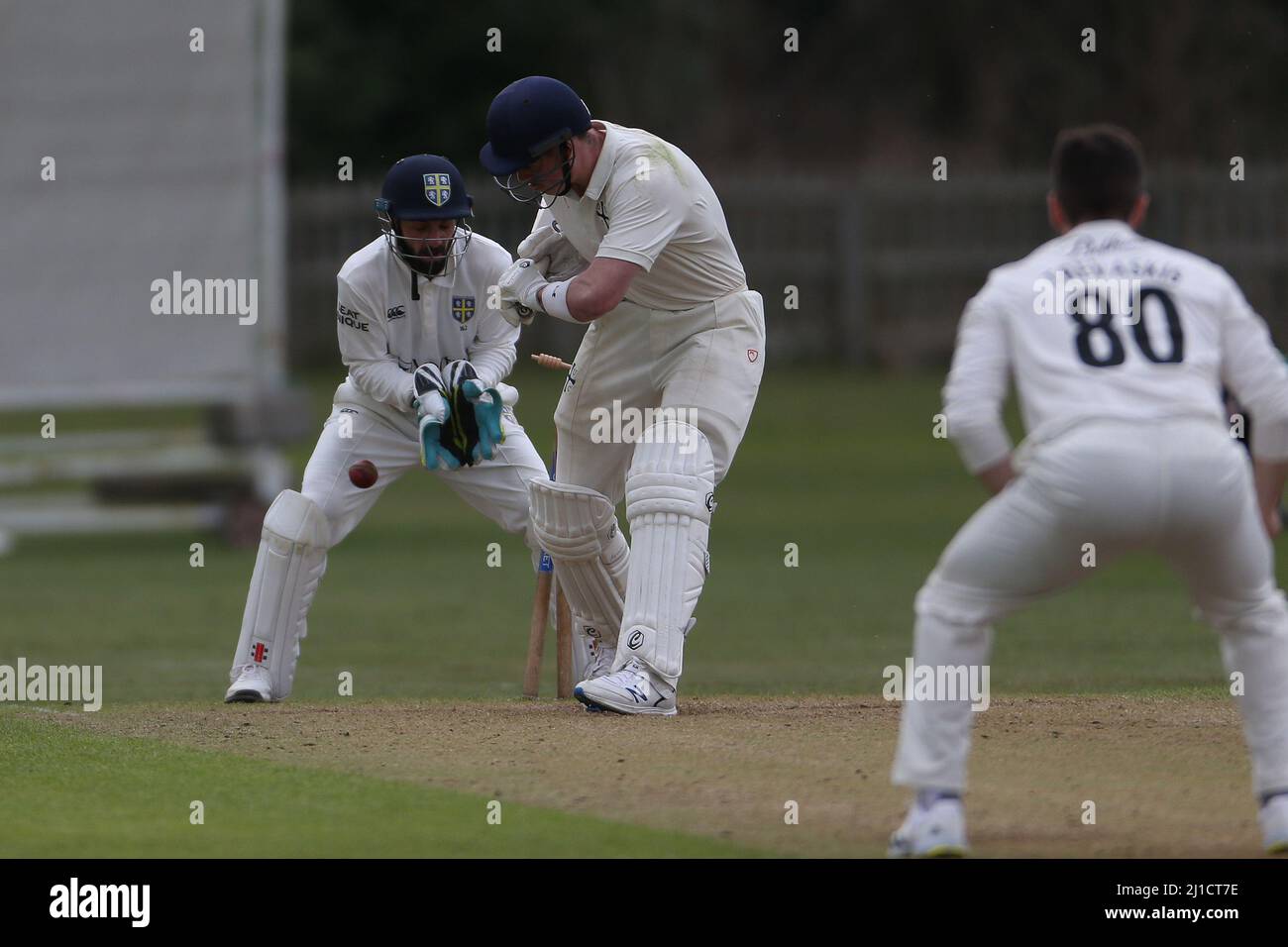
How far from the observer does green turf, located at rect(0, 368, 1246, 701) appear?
11.4 m

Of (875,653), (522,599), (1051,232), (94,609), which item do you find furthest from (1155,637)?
(1051,232)

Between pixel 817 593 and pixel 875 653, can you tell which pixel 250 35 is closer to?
pixel 817 593

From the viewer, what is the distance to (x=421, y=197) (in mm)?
8438

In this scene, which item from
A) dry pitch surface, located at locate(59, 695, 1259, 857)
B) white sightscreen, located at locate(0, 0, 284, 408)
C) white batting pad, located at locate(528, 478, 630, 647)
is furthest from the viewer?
white sightscreen, located at locate(0, 0, 284, 408)

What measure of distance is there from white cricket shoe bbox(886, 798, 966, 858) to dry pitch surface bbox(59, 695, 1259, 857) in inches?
10.7

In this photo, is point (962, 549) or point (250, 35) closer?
point (962, 549)

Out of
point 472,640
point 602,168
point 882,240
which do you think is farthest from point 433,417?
point 882,240

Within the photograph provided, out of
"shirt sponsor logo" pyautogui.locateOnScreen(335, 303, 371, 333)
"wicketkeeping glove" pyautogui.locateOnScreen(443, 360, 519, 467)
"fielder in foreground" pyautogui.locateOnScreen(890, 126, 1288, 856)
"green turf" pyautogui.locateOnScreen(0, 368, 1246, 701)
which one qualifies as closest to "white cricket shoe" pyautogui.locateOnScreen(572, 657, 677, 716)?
"wicketkeeping glove" pyautogui.locateOnScreen(443, 360, 519, 467)

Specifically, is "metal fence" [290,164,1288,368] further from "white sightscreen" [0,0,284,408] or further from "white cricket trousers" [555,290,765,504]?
"white cricket trousers" [555,290,765,504]

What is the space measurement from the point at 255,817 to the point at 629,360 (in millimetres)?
2624

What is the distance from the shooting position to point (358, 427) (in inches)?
350
